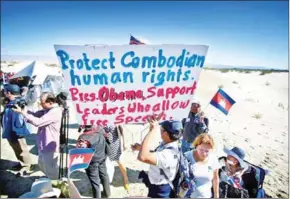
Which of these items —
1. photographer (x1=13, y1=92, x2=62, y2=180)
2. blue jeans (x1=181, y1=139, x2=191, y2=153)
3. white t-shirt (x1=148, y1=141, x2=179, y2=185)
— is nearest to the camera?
white t-shirt (x1=148, y1=141, x2=179, y2=185)

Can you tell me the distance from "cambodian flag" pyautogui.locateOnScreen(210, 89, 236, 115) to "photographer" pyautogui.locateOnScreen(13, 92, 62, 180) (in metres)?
2.53

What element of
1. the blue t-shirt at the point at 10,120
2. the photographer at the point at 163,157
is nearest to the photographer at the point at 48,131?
the blue t-shirt at the point at 10,120

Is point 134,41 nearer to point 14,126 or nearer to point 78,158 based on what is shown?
point 14,126

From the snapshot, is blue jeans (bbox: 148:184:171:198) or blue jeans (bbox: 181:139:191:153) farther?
blue jeans (bbox: 181:139:191:153)

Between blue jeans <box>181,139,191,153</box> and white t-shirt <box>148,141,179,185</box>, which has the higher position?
white t-shirt <box>148,141,179,185</box>

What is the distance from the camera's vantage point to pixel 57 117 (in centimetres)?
418

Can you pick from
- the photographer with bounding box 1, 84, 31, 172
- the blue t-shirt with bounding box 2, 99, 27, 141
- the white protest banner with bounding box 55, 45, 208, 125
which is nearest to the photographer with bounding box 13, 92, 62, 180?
the photographer with bounding box 1, 84, 31, 172

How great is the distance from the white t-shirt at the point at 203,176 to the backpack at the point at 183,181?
5 centimetres

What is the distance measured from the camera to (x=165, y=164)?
270 centimetres

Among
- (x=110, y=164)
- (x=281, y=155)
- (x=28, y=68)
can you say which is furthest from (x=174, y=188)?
(x=28, y=68)

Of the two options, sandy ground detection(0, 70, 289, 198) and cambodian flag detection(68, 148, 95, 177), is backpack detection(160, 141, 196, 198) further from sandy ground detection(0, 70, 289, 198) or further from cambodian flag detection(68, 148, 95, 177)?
cambodian flag detection(68, 148, 95, 177)

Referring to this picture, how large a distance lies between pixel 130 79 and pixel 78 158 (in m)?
1.04

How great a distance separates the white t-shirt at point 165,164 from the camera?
8.84ft

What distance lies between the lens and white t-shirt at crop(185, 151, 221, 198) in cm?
302
